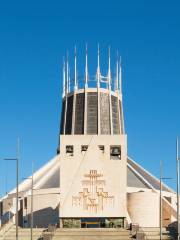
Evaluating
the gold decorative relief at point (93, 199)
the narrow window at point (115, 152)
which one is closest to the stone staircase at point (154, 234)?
the gold decorative relief at point (93, 199)

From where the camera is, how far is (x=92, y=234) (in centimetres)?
5294

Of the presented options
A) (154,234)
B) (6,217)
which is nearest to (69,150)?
(6,217)

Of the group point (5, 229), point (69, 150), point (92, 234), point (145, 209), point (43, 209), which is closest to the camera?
point (92, 234)

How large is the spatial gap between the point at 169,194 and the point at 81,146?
54.1ft

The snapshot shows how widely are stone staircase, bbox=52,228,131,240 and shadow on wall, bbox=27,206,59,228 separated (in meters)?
11.1

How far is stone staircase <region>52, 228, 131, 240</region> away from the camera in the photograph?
169 ft

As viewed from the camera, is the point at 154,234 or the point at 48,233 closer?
the point at 48,233

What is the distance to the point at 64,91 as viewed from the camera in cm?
9212

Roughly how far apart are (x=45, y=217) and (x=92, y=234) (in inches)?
570

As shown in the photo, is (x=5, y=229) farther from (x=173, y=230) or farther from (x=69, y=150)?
(x=173, y=230)

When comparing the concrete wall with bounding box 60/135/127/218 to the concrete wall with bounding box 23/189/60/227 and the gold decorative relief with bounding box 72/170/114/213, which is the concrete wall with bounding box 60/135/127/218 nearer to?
the gold decorative relief with bounding box 72/170/114/213

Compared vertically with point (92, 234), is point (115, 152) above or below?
above

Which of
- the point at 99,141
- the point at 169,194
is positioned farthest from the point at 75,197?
the point at 169,194

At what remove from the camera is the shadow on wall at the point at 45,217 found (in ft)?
217
